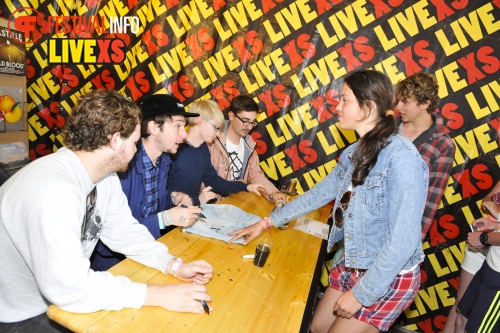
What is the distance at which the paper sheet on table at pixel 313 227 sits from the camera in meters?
2.35

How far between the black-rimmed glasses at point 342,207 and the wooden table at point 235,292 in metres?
0.29

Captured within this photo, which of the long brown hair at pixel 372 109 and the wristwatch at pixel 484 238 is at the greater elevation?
the long brown hair at pixel 372 109

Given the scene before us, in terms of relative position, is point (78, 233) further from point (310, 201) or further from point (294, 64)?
point (294, 64)

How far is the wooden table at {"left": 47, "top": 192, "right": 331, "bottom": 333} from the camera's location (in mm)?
1163

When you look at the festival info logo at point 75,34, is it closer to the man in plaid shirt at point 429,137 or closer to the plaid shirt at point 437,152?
the man in plaid shirt at point 429,137

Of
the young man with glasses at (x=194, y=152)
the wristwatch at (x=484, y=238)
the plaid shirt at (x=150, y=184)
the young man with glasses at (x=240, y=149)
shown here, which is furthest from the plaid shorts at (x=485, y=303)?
the plaid shirt at (x=150, y=184)

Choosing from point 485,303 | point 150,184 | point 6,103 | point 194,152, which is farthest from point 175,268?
point 6,103

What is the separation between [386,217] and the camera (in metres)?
1.52

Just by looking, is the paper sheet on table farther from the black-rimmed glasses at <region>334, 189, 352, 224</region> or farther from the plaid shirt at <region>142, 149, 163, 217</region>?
the plaid shirt at <region>142, 149, 163, 217</region>

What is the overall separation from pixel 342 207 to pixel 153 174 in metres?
1.18

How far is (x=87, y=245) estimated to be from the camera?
1487 mm

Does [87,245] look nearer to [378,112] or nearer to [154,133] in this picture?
[154,133]

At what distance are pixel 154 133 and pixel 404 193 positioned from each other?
1.43m

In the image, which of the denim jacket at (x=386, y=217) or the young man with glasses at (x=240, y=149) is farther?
the young man with glasses at (x=240, y=149)
